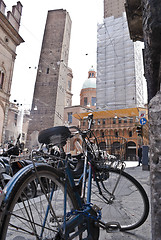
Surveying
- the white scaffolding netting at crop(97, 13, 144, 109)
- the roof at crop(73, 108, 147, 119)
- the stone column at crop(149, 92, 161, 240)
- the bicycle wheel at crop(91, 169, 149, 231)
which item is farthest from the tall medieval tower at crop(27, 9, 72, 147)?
the stone column at crop(149, 92, 161, 240)

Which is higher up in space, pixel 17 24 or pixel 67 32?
pixel 67 32

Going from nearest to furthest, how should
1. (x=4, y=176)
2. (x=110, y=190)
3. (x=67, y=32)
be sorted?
(x=110, y=190), (x=4, y=176), (x=67, y=32)

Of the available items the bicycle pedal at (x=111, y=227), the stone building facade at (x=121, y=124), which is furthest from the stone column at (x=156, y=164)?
the stone building facade at (x=121, y=124)

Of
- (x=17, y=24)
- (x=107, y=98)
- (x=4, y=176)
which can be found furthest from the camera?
(x=107, y=98)

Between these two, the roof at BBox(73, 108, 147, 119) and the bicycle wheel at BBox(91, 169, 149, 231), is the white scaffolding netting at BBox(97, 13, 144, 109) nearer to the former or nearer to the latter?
the roof at BBox(73, 108, 147, 119)

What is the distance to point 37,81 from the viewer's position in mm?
24766

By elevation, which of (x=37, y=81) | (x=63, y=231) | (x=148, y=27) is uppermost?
(x=37, y=81)

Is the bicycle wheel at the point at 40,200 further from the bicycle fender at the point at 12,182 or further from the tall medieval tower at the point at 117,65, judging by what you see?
the tall medieval tower at the point at 117,65

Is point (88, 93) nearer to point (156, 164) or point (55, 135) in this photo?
point (55, 135)

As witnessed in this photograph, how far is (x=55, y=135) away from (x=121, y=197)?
3.47 ft

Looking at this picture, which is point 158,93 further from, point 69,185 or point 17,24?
point 17,24

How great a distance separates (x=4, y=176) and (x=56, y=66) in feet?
75.7

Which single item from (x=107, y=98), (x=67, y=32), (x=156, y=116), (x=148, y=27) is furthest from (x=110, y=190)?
(x=67, y=32)

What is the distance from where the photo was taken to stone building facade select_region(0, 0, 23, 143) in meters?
17.3
